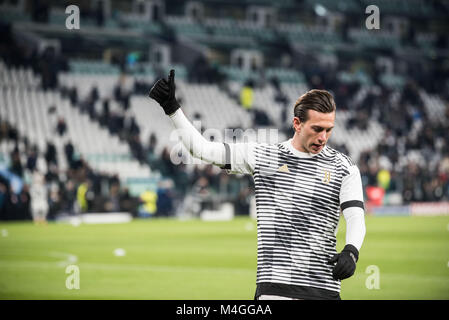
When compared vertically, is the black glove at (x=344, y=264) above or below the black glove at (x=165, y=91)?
below

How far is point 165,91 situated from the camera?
17.8 ft

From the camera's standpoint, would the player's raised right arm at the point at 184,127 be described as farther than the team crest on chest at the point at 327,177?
No

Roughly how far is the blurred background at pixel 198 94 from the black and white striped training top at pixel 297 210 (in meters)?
23.3

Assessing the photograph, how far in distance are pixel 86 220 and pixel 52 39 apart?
17.5 metres

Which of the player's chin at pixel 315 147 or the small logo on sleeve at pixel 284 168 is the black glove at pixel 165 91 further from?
the player's chin at pixel 315 147

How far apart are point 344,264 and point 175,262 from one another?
13.5 m

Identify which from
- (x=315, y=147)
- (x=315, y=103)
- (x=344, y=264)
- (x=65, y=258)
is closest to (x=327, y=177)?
(x=315, y=147)

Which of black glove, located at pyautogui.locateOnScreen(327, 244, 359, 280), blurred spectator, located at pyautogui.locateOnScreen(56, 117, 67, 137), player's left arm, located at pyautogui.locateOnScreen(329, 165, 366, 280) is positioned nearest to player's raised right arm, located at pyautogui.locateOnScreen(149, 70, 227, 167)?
player's left arm, located at pyautogui.locateOnScreen(329, 165, 366, 280)

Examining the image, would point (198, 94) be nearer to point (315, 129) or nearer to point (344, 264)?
point (315, 129)

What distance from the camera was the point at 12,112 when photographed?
3941 cm

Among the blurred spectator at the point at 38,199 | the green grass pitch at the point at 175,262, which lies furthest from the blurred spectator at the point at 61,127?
the green grass pitch at the point at 175,262

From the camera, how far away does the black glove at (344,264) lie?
5.45m

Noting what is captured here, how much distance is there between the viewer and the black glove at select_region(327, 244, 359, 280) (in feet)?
17.9

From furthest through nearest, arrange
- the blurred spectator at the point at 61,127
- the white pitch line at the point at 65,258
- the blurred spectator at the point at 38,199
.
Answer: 1. the blurred spectator at the point at 61,127
2. the blurred spectator at the point at 38,199
3. the white pitch line at the point at 65,258
